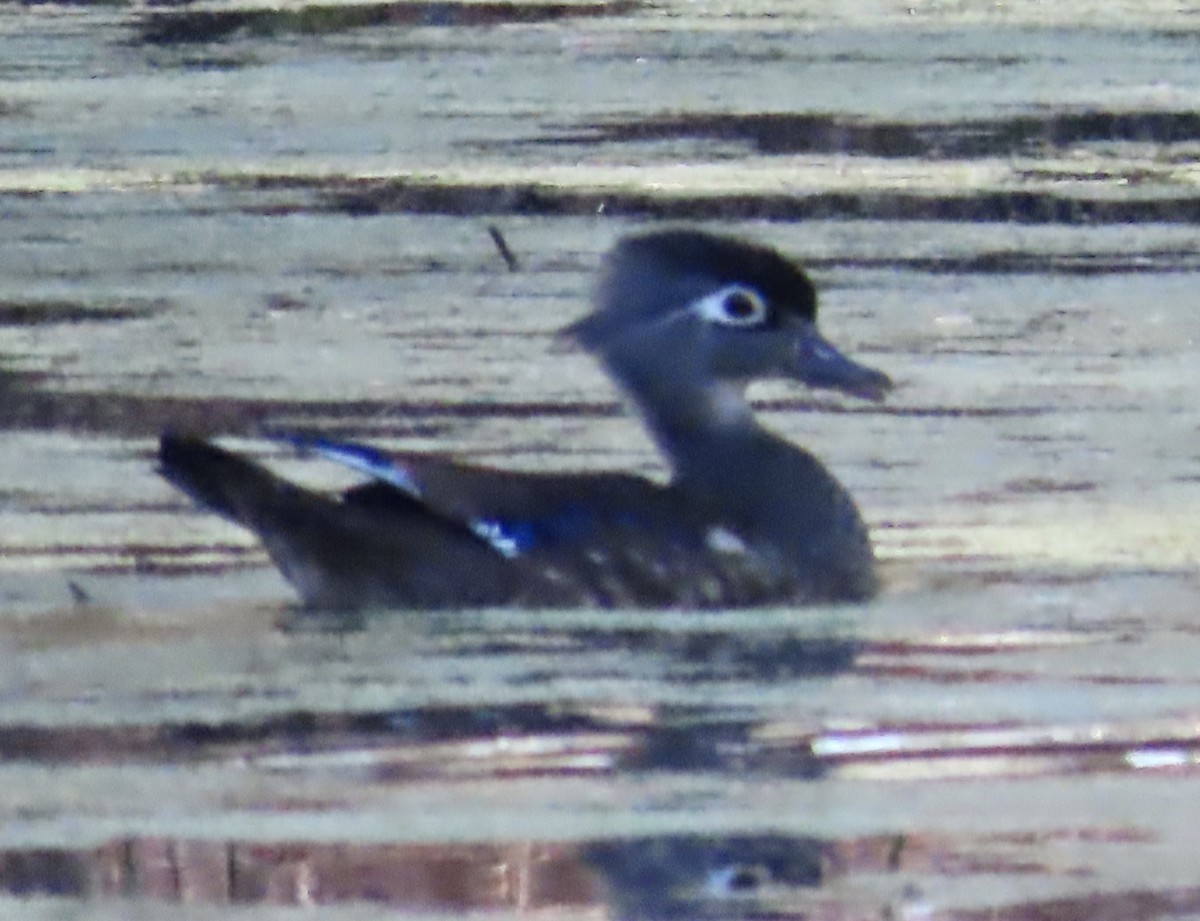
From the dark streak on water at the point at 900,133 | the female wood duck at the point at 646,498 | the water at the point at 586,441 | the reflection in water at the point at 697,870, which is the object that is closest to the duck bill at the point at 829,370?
the female wood duck at the point at 646,498

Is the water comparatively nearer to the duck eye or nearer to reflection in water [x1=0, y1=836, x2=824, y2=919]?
reflection in water [x1=0, y1=836, x2=824, y2=919]

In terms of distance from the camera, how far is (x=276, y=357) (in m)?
3.28

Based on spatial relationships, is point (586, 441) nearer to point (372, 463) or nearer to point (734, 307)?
point (734, 307)

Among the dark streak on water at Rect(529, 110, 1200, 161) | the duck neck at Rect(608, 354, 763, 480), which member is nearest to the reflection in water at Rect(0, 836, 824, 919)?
the duck neck at Rect(608, 354, 763, 480)

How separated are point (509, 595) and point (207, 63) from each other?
2.18 meters

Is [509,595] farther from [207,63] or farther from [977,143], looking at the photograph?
[207,63]

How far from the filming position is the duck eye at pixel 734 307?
270 centimetres

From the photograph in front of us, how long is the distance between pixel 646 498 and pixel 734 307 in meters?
0.27

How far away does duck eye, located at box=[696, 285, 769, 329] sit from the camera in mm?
2699

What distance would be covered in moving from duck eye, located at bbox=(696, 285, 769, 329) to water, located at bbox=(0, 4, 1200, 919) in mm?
234

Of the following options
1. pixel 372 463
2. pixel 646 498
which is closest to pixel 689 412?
pixel 646 498

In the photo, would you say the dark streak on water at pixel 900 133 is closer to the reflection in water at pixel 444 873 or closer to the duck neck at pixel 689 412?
the duck neck at pixel 689 412

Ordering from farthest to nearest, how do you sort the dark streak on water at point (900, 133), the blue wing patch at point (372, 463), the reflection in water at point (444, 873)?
1. the dark streak on water at point (900, 133)
2. the blue wing patch at point (372, 463)
3. the reflection in water at point (444, 873)

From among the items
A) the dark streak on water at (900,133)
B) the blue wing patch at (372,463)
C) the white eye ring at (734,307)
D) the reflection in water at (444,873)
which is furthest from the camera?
the dark streak on water at (900,133)
